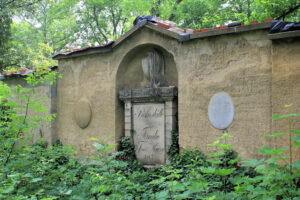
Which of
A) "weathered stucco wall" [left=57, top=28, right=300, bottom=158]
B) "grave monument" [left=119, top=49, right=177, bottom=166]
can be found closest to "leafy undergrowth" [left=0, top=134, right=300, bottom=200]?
"weathered stucco wall" [left=57, top=28, right=300, bottom=158]

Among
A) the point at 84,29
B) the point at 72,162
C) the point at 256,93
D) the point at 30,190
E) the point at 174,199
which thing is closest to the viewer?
the point at 174,199

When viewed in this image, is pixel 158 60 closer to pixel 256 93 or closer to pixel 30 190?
pixel 256 93

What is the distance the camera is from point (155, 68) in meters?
6.25

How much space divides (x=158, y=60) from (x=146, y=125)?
167 centimetres

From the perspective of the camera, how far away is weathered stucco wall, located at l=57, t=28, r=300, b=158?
4426 millimetres

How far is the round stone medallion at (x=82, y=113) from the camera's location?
6.80 m

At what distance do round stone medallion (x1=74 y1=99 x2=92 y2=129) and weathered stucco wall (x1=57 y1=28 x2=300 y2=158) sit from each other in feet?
0.39

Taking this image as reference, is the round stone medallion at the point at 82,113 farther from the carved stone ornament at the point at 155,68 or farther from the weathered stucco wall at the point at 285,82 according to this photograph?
the weathered stucco wall at the point at 285,82

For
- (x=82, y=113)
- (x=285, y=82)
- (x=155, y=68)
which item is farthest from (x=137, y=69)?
(x=285, y=82)

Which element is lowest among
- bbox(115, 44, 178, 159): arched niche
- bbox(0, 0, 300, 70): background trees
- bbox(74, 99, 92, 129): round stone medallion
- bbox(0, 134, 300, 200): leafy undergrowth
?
bbox(0, 134, 300, 200): leafy undergrowth

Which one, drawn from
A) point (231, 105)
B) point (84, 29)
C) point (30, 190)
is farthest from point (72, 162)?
point (84, 29)

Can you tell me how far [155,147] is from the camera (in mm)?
5953

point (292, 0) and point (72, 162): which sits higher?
point (292, 0)

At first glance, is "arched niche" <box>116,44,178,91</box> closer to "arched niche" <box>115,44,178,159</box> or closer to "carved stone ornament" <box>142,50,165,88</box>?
"arched niche" <box>115,44,178,159</box>
